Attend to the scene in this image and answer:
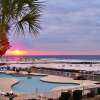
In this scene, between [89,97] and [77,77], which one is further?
[77,77]

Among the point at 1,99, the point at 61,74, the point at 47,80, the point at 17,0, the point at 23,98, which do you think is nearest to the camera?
the point at 17,0

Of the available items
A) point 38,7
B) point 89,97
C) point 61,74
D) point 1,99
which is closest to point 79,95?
point 89,97

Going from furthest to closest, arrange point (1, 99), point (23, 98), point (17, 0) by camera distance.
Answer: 1. point (23, 98)
2. point (1, 99)
3. point (17, 0)

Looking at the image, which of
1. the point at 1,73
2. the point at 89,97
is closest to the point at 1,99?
the point at 89,97

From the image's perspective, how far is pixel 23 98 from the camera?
15820 millimetres

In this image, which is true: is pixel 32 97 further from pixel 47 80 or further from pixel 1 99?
pixel 47 80

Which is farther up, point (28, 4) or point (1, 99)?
point (28, 4)

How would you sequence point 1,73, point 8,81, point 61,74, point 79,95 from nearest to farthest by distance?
point 79,95 → point 8,81 → point 61,74 → point 1,73

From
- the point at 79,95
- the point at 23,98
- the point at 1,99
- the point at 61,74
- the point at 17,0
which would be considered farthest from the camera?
the point at 61,74

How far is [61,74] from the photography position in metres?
35.7

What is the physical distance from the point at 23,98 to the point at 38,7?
31.3ft

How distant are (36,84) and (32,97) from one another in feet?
41.8

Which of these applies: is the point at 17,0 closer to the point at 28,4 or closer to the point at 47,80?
the point at 28,4

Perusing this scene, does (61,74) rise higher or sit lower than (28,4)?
lower
